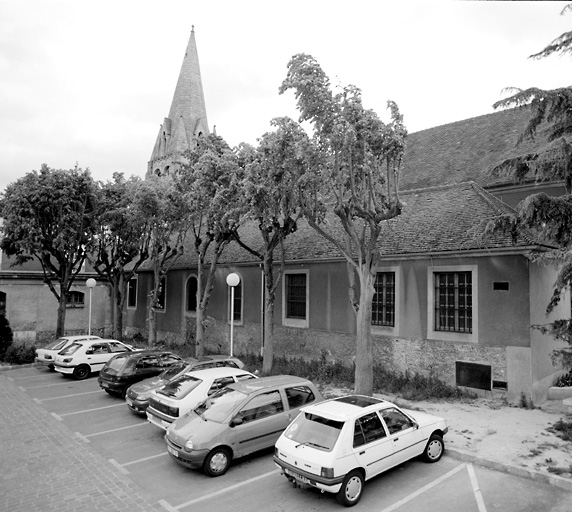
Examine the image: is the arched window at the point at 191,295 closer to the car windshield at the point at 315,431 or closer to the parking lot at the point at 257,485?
the parking lot at the point at 257,485

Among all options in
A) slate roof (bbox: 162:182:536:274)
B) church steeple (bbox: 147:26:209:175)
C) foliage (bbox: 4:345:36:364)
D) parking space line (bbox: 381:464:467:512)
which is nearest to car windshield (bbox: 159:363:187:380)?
slate roof (bbox: 162:182:536:274)

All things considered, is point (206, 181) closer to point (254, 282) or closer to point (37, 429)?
point (254, 282)

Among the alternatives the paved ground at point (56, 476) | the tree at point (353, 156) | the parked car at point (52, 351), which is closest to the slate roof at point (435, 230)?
the tree at point (353, 156)

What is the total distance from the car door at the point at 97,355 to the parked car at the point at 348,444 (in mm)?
13010

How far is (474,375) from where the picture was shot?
14234mm

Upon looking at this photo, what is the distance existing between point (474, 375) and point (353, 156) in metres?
7.93

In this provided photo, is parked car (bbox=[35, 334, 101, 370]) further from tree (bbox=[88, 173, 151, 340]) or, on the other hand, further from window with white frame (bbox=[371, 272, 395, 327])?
window with white frame (bbox=[371, 272, 395, 327])

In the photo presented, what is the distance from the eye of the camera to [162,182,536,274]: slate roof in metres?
14.3

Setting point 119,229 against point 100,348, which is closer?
point 100,348

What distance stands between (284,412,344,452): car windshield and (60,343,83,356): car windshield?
13.5 metres

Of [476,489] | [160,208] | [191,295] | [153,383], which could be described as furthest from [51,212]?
[476,489]

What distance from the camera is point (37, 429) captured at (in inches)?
470

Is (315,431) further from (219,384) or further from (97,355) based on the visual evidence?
(97,355)

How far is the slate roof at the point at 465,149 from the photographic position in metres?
19.0
